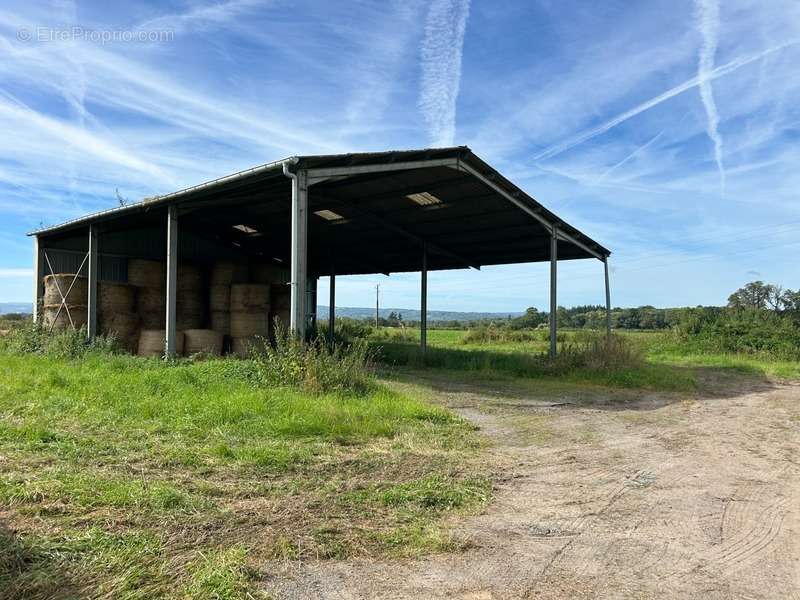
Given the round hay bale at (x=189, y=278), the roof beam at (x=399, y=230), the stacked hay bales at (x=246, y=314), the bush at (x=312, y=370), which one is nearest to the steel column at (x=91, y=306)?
the round hay bale at (x=189, y=278)

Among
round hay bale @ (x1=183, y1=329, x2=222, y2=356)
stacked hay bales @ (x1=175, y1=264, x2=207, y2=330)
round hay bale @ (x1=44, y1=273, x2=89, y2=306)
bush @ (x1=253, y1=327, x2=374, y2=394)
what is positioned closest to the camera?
bush @ (x1=253, y1=327, x2=374, y2=394)

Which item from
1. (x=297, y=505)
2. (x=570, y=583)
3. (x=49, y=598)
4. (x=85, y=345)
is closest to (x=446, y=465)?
(x=297, y=505)

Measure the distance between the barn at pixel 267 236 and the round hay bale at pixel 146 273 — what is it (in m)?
0.03

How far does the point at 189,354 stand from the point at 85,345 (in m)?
2.43

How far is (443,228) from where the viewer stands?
50.6ft

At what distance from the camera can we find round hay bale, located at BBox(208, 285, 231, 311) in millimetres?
15703

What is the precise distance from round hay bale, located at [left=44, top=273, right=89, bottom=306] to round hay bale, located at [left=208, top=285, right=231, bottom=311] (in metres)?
3.26

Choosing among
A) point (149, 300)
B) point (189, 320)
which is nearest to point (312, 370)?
point (189, 320)

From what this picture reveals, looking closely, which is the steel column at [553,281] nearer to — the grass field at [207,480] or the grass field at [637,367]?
the grass field at [637,367]

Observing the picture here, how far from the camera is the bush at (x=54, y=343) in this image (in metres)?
12.3

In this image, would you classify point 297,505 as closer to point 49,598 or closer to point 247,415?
point 49,598

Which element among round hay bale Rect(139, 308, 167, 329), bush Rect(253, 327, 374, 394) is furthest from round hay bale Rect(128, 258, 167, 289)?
bush Rect(253, 327, 374, 394)

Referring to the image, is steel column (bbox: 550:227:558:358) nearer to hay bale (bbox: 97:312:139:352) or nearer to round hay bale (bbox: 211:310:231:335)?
round hay bale (bbox: 211:310:231:335)

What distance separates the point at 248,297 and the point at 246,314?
1.57 feet
